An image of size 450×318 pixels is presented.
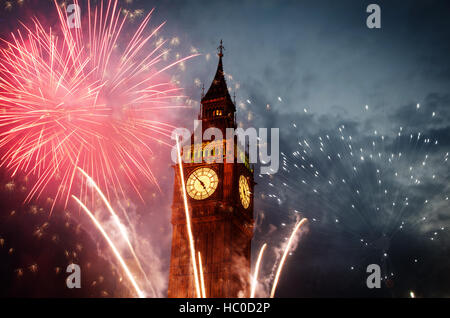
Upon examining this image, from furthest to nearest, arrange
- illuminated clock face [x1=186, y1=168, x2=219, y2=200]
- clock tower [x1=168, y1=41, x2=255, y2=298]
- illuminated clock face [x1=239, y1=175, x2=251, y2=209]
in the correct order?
1. illuminated clock face [x1=239, y1=175, x2=251, y2=209]
2. illuminated clock face [x1=186, y1=168, x2=219, y2=200]
3. clock tower [x1=168, y1=41, x2=255, y2=298]

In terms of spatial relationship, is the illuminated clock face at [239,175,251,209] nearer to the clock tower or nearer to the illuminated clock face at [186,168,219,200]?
the clock tower

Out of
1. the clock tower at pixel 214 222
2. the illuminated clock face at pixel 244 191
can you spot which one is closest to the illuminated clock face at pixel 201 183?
the clock tower at pixel 214 222

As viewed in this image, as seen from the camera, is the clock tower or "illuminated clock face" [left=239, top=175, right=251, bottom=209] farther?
"illuminated clock face" [left=239, top=175, right=251, bottom=209]

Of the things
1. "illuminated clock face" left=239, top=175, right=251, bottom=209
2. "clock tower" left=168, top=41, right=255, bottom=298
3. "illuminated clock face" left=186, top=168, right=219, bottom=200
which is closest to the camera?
"clock tower" left=168, top=41, right=255, bottom=298

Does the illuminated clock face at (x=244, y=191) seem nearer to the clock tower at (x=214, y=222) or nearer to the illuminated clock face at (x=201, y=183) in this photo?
the clock tower at (x=214, y=222)

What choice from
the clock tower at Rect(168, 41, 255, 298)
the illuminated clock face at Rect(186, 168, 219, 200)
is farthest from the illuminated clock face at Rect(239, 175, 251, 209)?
the illuminated clock face at Rect(186, 168, 219, 200)

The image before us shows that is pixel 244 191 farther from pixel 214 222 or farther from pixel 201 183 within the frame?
pixel 214 222

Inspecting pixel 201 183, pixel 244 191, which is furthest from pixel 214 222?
pixel 244 191
